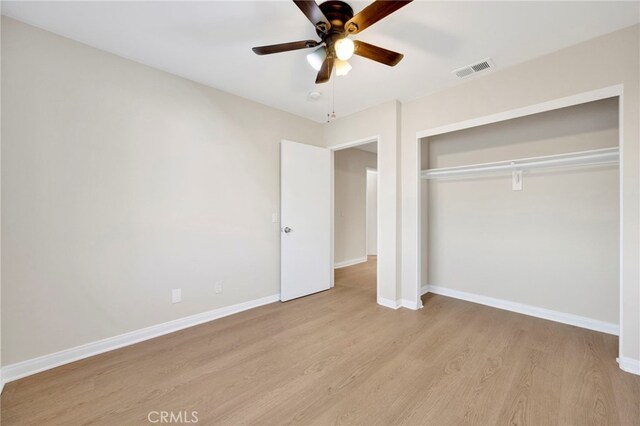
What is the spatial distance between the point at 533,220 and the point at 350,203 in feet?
11.0

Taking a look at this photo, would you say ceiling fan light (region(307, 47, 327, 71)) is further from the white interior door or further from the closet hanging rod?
the closet hanging rod

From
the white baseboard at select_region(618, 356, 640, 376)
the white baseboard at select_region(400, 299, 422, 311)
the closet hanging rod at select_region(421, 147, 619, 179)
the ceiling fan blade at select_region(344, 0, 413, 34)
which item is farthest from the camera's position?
the white baseboard at select_region(400, 299, 422, 311)

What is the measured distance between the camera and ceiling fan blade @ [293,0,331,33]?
1.52 m

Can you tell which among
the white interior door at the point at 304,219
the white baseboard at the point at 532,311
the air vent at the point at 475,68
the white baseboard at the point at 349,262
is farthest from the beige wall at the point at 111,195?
the white baseboard at the point at 532,311

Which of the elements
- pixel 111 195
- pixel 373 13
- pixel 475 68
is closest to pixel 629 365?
pixel 475 68

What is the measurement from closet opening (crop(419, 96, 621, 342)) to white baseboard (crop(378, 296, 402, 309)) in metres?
0.39

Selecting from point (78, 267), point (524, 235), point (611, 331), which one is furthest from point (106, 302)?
point (611, 331)

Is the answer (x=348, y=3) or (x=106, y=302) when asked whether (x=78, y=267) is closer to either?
(x=106, y=302)

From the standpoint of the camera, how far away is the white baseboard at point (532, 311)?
8.66 ft

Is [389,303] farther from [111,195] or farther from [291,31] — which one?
[111,195]

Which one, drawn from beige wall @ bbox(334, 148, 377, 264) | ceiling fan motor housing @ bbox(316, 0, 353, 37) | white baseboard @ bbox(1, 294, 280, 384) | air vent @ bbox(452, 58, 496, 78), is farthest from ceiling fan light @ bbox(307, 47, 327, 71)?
beige wall @ bbox(334, 148, 377, 264)

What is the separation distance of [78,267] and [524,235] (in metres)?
4.42

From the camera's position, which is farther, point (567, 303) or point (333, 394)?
point (567, 303)

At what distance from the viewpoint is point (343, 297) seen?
375 cm
